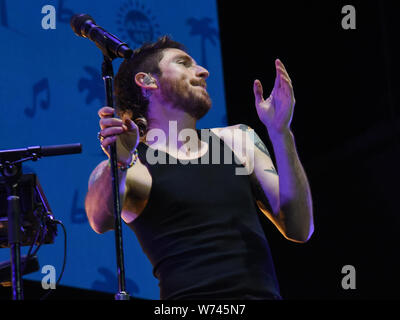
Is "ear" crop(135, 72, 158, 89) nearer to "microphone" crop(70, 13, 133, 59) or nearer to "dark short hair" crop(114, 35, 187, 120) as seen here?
"dark short hair" crop(114, 35, 187, 120)

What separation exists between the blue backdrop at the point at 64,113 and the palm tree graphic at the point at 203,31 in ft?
1.41

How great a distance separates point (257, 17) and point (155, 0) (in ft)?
3.30

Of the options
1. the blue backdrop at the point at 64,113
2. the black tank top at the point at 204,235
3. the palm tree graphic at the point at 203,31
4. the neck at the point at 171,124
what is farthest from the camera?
the palm tree graphic at the point at 203,31

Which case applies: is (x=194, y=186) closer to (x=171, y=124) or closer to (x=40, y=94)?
(x=171, y=124)

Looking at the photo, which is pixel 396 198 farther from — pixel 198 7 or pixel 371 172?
pixel 198 7

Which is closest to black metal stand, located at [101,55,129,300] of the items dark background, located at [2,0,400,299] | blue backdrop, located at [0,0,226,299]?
blue backdrop, located at [0,0,226,299]

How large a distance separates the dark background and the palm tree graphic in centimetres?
53

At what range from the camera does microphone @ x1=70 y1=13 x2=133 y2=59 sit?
4.50 feet

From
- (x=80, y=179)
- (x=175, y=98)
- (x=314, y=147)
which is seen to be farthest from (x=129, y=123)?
(x=314, y=147)

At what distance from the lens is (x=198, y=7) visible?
9.89ft

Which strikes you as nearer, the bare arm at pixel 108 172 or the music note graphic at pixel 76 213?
the bare arm at pixel 108 172

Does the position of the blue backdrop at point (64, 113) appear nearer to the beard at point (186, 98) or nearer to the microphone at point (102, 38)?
the beard at point (186, 98)

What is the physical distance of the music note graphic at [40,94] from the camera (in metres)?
2.34

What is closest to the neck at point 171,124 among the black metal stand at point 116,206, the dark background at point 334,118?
the black metal stand at point 116,206
